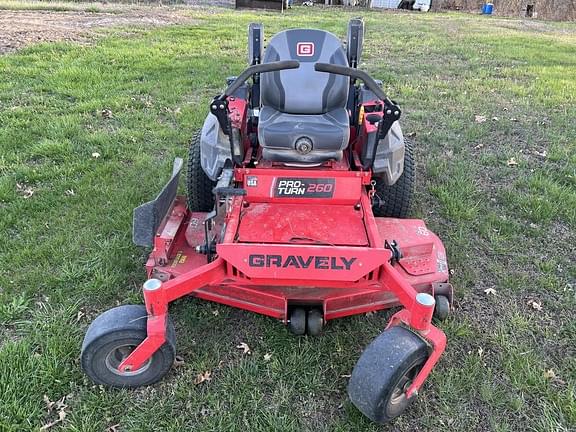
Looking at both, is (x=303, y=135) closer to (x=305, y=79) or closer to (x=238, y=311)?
(x=305, y=79)

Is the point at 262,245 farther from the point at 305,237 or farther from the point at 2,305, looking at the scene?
the point at 2,305

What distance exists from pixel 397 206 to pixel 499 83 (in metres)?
4.80

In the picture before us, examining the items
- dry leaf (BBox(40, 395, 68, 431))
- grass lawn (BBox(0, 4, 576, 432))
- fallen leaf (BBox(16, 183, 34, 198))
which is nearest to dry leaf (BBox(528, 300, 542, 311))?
grass lawn (BBox(0, 4, 576, 432))

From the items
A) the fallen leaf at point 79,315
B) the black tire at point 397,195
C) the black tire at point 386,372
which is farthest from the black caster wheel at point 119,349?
the black tire at point 397,195

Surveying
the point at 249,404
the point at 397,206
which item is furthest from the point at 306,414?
the point at 397,206

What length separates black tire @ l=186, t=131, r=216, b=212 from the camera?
3.54 meters

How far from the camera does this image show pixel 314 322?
8.75 ft

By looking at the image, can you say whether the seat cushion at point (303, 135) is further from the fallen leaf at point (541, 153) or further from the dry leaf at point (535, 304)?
the fallen leaf at point (541, 153)

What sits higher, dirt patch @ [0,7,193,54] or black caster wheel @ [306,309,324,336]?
dirt patch @ [0,7,193,54]

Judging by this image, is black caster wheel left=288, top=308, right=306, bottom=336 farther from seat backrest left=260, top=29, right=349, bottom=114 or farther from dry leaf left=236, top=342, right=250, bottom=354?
seat backrest left=260, top=29, right=349, bottom=114

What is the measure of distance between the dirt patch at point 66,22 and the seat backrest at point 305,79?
6401 mm

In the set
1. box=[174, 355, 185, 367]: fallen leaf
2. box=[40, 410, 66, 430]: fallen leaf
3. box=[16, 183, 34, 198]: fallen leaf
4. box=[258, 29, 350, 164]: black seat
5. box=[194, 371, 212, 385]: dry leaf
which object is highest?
box=[258, 29, 350, 164]: black seat

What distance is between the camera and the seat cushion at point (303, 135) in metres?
2.73

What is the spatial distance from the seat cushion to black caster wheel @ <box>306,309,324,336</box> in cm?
81
